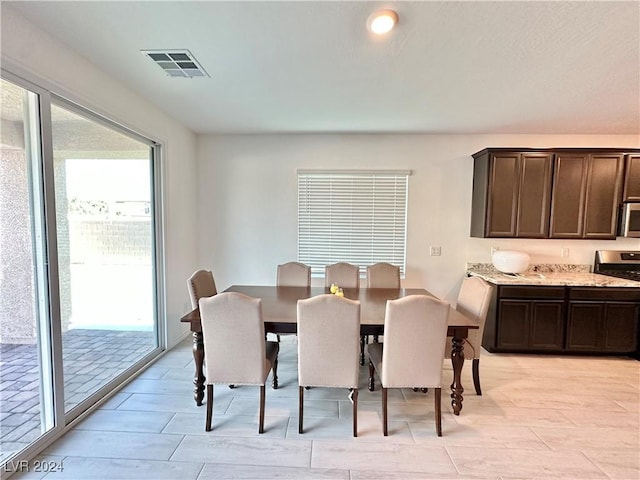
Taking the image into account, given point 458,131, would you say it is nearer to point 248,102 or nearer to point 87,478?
point 248,102

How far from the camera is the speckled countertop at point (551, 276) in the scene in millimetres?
3283

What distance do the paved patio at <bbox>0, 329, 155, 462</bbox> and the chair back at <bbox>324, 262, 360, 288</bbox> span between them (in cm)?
201

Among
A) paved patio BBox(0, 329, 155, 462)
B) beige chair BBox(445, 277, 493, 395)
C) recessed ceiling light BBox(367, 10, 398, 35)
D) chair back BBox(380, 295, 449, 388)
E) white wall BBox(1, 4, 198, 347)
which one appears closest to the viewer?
recessed ceiling light BBox(367, 10, 398, 35)

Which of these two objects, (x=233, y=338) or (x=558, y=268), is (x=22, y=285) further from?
(x=558, y=268)

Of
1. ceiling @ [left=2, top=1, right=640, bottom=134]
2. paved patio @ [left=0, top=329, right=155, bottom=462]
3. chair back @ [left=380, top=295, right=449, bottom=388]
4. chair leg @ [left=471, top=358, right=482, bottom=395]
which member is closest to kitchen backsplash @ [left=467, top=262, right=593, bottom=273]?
chair leg @ [left=471, top=358, right=482, bottom=395]

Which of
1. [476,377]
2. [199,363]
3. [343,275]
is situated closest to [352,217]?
[343,275]

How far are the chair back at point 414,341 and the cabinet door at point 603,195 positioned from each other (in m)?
2.84

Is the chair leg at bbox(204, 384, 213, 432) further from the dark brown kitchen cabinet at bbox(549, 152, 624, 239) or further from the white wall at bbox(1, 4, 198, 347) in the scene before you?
the dark brown kitchen cabinet at bbox(549, 152, 624, 239)

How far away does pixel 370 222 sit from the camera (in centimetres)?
407

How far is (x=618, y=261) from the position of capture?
377cm

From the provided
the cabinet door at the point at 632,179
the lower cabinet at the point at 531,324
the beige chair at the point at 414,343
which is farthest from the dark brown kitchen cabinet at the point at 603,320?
the beige chair at the point at 414,343

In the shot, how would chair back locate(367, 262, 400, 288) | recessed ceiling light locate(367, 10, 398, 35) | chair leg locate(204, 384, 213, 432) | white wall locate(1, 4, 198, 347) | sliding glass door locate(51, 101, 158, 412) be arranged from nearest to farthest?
recessed ceiling light locate(367, 10, 398, 35)
white wall locate(1, 4, 198, 347)
chair leg locate(204, 384, 213, 432)
sliding glass door locate(51, 101, 158, 412)
chair back locate(367, 262, 400, 288)

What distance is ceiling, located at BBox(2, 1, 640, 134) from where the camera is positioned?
5.47ft

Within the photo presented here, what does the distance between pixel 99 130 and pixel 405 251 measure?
11.4 feet
